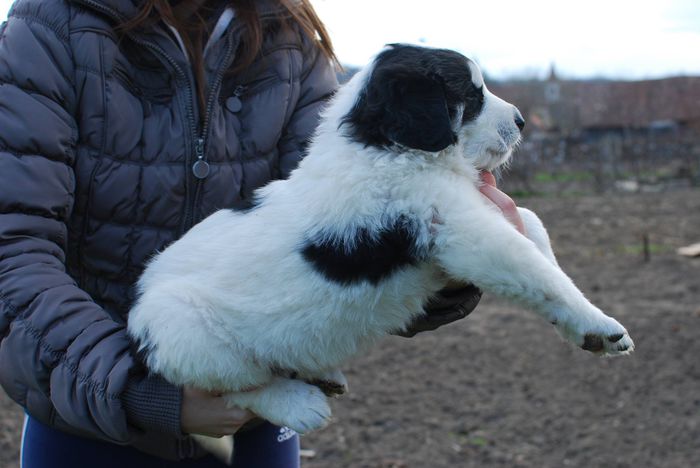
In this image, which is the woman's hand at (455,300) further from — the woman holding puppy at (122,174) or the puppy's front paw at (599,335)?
the puppy's front paw at (599,335)

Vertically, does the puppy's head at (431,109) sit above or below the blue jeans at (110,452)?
above

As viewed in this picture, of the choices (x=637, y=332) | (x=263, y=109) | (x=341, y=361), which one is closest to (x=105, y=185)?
(x=263, y=109)

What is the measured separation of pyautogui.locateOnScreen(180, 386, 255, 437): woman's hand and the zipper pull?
2.18 feet

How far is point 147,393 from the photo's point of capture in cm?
205

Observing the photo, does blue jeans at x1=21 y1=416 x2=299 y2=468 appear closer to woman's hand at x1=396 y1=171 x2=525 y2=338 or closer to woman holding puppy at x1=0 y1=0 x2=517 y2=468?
woman holding puppy at x1=0 y1=0 x2=517 y2=468

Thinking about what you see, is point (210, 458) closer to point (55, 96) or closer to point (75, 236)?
point (75, 236)

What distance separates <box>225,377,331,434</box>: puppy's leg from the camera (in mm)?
2193

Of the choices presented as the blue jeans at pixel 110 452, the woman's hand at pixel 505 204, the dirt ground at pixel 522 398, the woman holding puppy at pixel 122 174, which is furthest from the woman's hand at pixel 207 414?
the dirt ground at pixel 522 398

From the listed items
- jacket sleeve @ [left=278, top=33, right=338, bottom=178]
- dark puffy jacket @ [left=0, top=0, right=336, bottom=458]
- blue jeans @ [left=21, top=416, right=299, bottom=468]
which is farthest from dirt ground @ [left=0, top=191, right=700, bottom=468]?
dark puffy jacket @ [left=0, top=0, right=336, bottom=458]

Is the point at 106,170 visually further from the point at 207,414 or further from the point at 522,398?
the point at 522,398

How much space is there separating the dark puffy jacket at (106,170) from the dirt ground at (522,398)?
10.6 ft

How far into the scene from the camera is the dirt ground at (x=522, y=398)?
5262 mm

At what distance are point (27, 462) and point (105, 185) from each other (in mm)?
969

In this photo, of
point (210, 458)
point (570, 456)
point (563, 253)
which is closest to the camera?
point (210, 458)
